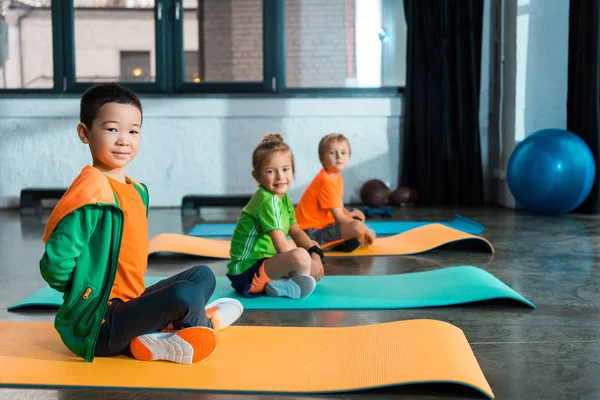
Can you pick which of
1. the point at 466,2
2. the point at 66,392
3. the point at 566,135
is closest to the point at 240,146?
the point at 466,2

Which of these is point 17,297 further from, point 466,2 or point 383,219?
point 466,2

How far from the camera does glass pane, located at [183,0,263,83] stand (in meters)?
6.66

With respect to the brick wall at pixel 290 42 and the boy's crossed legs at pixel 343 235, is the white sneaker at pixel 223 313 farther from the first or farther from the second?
the brick wall at pixel 290 42

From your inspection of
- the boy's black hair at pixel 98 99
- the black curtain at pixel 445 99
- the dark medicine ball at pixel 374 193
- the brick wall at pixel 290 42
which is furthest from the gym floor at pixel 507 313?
the brick wall at pixel 290 42

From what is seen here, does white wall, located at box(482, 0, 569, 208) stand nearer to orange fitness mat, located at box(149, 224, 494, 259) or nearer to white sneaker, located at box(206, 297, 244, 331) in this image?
orange fitness mat, located at box(149, 224, 494, 259)

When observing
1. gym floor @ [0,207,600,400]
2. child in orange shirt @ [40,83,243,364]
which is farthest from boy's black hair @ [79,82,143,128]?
gym floor @ [0,207,600,400]

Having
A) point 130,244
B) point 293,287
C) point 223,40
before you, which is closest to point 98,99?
point 130,244

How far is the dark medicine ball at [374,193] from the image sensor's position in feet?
20.1

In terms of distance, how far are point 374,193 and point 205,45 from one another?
2194mm

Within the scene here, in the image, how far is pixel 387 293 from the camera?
2.83 meters

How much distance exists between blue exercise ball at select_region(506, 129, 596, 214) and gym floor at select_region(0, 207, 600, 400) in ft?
1.28

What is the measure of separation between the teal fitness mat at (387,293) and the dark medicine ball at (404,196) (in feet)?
10.6

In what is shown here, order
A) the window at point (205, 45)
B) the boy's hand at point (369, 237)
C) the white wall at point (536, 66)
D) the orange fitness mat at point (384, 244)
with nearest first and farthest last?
the orange fitness mat at point (384, 244) → the boy's hand at point (369, 237) → the white wall at point (536, 66) → the window at point (205, 45)

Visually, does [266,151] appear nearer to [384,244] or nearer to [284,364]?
[284,364]
